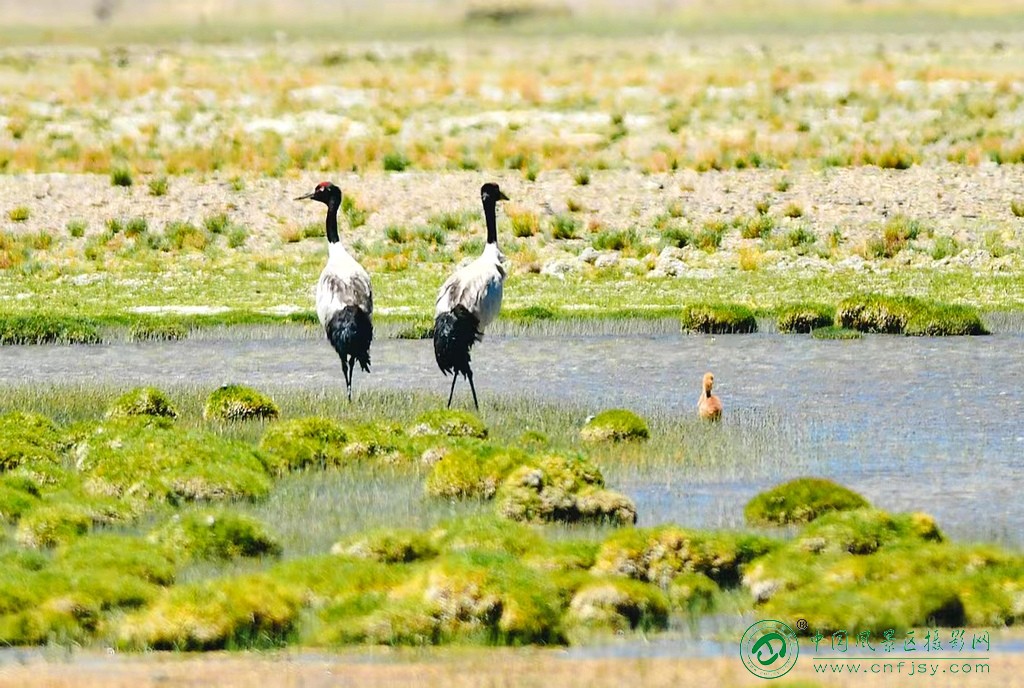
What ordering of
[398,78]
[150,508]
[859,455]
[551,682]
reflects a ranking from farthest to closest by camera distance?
1. [398,78]
2. [859,455]
3. [150,508]
4. [551,682]

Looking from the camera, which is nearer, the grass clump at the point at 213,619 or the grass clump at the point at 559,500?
the grass clump at the point at 213,619

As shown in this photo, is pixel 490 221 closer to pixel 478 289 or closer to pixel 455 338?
pixel 478 289

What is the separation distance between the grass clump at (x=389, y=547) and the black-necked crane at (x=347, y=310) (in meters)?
7.87

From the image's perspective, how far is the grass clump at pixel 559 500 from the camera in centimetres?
1357

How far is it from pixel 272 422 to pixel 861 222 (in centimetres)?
2044

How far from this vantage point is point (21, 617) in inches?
418

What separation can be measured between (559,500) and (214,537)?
2563 millimetres

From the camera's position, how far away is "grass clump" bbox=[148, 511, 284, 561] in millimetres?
12422

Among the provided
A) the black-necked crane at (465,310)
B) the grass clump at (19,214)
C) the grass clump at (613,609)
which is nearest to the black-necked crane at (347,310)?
the black-necked crane at (465,310)

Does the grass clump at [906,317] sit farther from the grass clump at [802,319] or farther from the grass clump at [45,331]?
the grass clump at [45,331]

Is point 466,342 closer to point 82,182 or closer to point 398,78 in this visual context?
point 82,182

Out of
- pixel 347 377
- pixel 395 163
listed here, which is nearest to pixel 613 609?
pixel 347 377

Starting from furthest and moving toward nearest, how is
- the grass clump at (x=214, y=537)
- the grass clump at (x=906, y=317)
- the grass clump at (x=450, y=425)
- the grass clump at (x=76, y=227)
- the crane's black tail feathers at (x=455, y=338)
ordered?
the grass clump at (x=76, y=227) → the grass clump at (x=906, y=317) → the crane's black tail feathers at (x=455, y=338) → the grass clump at (x=450, y=425) → the grass clump at (x=214, y=537)

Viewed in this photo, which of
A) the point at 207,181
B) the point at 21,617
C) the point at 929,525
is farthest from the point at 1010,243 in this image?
the point at 21,617
